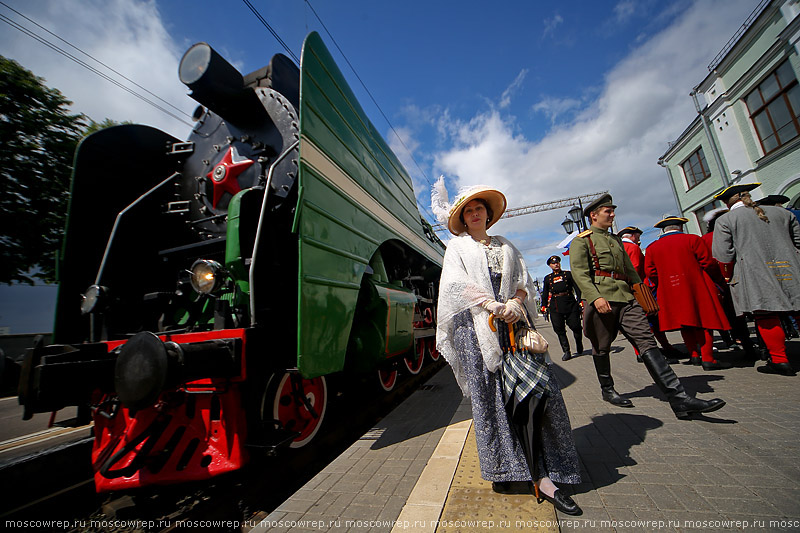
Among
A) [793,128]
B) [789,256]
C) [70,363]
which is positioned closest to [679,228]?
[789,256]

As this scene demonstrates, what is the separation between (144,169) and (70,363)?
265 centimetres

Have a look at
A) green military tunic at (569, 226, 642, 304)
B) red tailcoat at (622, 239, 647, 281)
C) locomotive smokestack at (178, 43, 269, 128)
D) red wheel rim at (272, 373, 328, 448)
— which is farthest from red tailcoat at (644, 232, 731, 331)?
locomotive smokestack at (178, 43, 269, 128)

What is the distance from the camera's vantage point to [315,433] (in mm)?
3111

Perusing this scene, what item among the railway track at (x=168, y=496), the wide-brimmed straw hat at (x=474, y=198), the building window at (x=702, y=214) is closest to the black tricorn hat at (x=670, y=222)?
the wide-brimmed straw hat at (x=474, y=198)

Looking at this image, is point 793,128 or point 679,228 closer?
point 679,228

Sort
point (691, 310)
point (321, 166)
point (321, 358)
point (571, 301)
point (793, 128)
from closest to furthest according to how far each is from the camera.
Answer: point (321, 358) → point (321, 166) → point (691, 310) → point (571, 301) → point (793, 128)

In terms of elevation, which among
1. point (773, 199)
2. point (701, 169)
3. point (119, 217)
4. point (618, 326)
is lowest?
point (618, 326)

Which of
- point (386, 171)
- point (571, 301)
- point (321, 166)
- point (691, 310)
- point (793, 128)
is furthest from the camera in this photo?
point (793, 128)

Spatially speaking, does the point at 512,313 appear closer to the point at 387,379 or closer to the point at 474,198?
the point at 474,198

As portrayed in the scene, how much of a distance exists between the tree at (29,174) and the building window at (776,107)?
21.4m

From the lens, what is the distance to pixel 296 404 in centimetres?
300

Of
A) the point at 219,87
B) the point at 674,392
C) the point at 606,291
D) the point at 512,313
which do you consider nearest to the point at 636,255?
the point at 606,291

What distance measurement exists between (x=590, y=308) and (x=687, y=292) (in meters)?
1.79

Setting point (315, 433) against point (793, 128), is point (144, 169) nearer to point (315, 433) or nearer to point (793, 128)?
point (315, 433)
